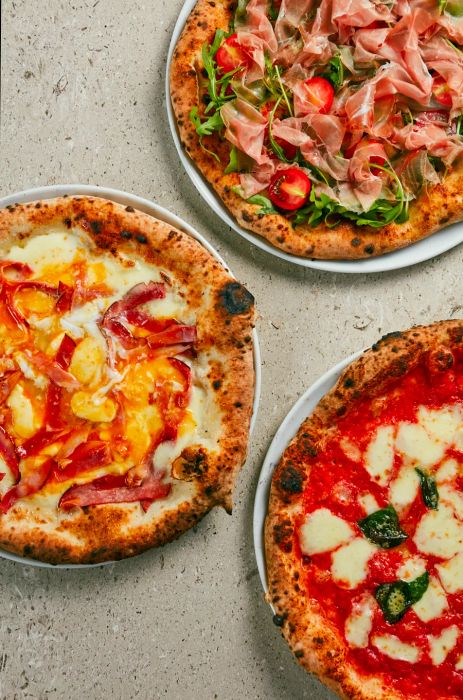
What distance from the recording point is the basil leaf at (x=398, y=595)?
285 centimetres

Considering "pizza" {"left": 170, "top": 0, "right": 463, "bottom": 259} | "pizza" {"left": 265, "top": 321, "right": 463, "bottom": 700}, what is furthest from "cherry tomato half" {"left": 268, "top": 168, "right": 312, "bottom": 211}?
"pizza" {"left": 265, "top": 321, "right": 463, "bottom": 700}

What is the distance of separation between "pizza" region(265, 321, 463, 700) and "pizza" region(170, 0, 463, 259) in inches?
20.7

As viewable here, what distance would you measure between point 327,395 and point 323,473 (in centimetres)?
30

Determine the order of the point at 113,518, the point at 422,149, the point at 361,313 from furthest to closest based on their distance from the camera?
the point at 361,313 → the point at 422,149 → the point at 113,518

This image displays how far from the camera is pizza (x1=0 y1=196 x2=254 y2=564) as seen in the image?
279 cm

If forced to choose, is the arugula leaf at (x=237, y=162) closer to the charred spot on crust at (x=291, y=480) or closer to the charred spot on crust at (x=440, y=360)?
the charred spot on crust at (x=440, y=360)

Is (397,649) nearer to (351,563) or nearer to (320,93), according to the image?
(351,563)

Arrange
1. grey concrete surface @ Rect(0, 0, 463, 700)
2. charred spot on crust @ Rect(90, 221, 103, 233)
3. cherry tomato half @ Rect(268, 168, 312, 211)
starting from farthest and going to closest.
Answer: grey concrete surface @ Rect(0, 0, 463, 700) < cherry tomato half @ Rect(268, 168, 312, 211) < charred spot on crust @ Rect(90, 221, 103, 233)

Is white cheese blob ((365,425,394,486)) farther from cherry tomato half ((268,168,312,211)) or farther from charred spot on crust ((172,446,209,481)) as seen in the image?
cherry tomato half ((268,168,312,211))

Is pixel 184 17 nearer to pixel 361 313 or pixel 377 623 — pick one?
pixel 361 313

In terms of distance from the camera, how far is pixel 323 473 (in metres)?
2.93

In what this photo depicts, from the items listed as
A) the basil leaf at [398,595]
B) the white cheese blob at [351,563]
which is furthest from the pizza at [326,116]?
the basil leaf at [398,595]

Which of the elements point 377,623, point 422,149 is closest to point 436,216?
point 422,149

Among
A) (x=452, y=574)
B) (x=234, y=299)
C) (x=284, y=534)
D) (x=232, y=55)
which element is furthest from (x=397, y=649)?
(x=232, y=55)
